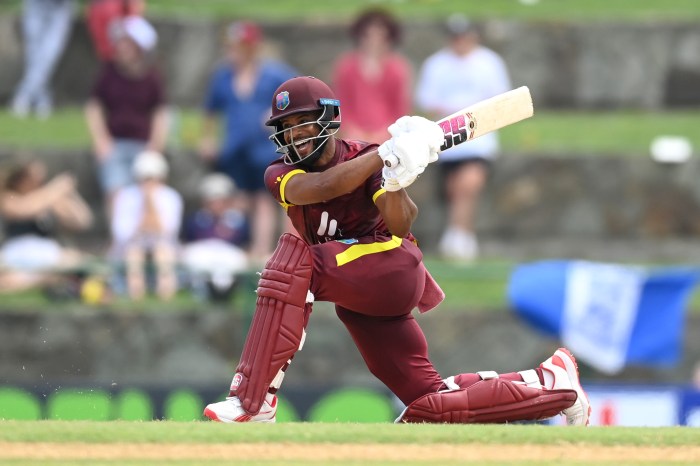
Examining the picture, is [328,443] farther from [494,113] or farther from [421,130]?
[494,113]

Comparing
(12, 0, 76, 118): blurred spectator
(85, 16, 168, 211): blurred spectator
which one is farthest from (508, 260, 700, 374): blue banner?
(12, 0, 76, 118): blurred spectator

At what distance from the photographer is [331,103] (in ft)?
20.7

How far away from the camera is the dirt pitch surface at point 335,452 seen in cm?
532

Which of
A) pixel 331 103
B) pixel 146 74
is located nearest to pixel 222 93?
pixel 146 74

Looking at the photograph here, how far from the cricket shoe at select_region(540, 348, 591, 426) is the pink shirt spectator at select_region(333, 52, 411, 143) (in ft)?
18.9

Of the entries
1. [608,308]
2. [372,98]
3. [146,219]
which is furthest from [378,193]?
[372,98]

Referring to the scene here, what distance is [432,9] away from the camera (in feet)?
52.2

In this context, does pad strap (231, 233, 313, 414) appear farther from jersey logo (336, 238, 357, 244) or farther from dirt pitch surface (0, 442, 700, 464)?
dirt pitch surface (0, 442, 700, 464)

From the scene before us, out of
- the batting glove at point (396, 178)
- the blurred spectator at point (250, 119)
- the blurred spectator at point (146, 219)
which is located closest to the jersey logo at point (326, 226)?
the batting glove at point (396, 178)

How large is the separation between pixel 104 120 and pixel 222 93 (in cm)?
115

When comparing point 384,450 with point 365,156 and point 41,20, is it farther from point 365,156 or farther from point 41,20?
point 41,20

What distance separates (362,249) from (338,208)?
24 cm

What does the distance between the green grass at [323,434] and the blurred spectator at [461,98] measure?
6.81 m

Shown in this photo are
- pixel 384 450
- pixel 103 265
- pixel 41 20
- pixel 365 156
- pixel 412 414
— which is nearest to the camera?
pixel 384 450
